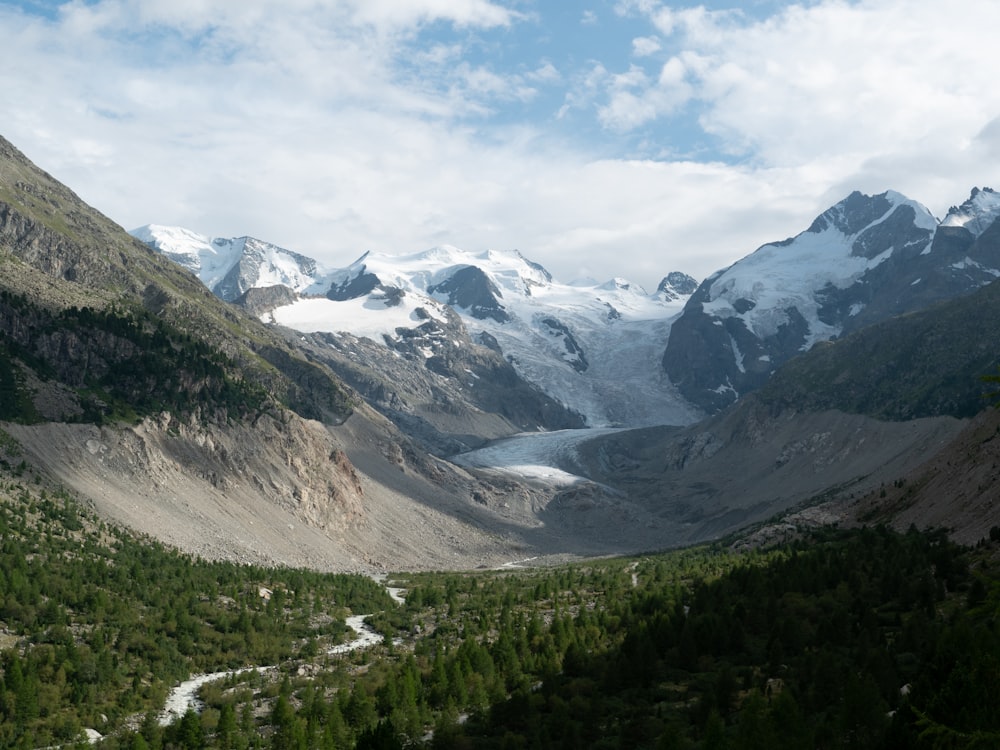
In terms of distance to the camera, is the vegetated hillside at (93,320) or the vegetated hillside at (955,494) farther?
the vegetated hillside at (93,320)

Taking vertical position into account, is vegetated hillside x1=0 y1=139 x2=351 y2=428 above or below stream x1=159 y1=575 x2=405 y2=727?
above

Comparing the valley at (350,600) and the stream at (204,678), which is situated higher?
the valley at (350,600)

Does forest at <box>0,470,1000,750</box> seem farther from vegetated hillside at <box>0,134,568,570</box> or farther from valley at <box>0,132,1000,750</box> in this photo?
vegetated hillside at <box>0,134,568,570</box>

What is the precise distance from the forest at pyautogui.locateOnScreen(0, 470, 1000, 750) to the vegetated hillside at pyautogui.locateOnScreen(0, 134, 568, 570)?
25431mm

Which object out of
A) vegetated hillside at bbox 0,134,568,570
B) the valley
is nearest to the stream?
the valley

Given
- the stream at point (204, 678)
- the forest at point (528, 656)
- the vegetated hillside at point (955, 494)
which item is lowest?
the stream at point (204, 678)

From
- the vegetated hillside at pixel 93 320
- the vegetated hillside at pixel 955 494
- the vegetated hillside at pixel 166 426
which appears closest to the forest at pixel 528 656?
the vegetated hillside at pixel 955 494

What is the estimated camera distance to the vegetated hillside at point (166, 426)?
121 m

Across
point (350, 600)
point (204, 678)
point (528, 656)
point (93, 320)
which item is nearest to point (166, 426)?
point (93, 320)

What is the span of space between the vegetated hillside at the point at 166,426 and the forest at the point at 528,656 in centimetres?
2543

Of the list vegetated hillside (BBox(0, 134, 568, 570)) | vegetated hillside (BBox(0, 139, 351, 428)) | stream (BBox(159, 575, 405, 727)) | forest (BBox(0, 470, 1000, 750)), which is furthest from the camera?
vegetated hillside (BBox(0, 139, 351, 428))

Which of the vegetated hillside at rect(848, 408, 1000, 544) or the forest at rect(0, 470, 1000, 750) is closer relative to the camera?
the forest at rect(0, 470, 1000, 750)

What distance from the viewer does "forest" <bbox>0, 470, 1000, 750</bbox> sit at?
40.7m

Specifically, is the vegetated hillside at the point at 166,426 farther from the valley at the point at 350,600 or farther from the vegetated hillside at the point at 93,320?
the valley at the point at 350,600
